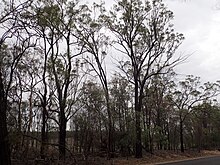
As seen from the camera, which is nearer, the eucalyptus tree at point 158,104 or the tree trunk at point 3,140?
the tree trunk at point 3,140

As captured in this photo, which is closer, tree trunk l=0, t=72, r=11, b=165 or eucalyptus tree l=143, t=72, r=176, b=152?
tree trunk l=0, t=72, r=11, b=165

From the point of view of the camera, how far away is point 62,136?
88.6ft

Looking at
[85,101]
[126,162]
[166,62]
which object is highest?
[166,62]

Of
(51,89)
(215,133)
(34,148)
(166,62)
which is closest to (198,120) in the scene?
(215,133)

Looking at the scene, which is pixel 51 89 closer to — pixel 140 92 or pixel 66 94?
pixel 66 94

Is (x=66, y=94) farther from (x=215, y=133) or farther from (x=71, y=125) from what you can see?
(x=215, y=133)

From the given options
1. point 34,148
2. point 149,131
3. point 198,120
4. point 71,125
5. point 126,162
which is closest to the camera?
point 34,148

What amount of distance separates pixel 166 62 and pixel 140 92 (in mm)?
4280

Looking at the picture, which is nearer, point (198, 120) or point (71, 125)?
point (71, 125)

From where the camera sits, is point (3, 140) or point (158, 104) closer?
point (3, 140)

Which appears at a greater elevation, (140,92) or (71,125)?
(140,92)

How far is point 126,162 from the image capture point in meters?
26.7

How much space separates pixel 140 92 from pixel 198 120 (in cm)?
2329

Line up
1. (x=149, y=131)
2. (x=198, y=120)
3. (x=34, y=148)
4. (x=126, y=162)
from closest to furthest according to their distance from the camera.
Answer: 1. (x=34, y=148)
2. (x=126, y=162)
3. (x=149, y=131)
4. (x=198, y=120)
